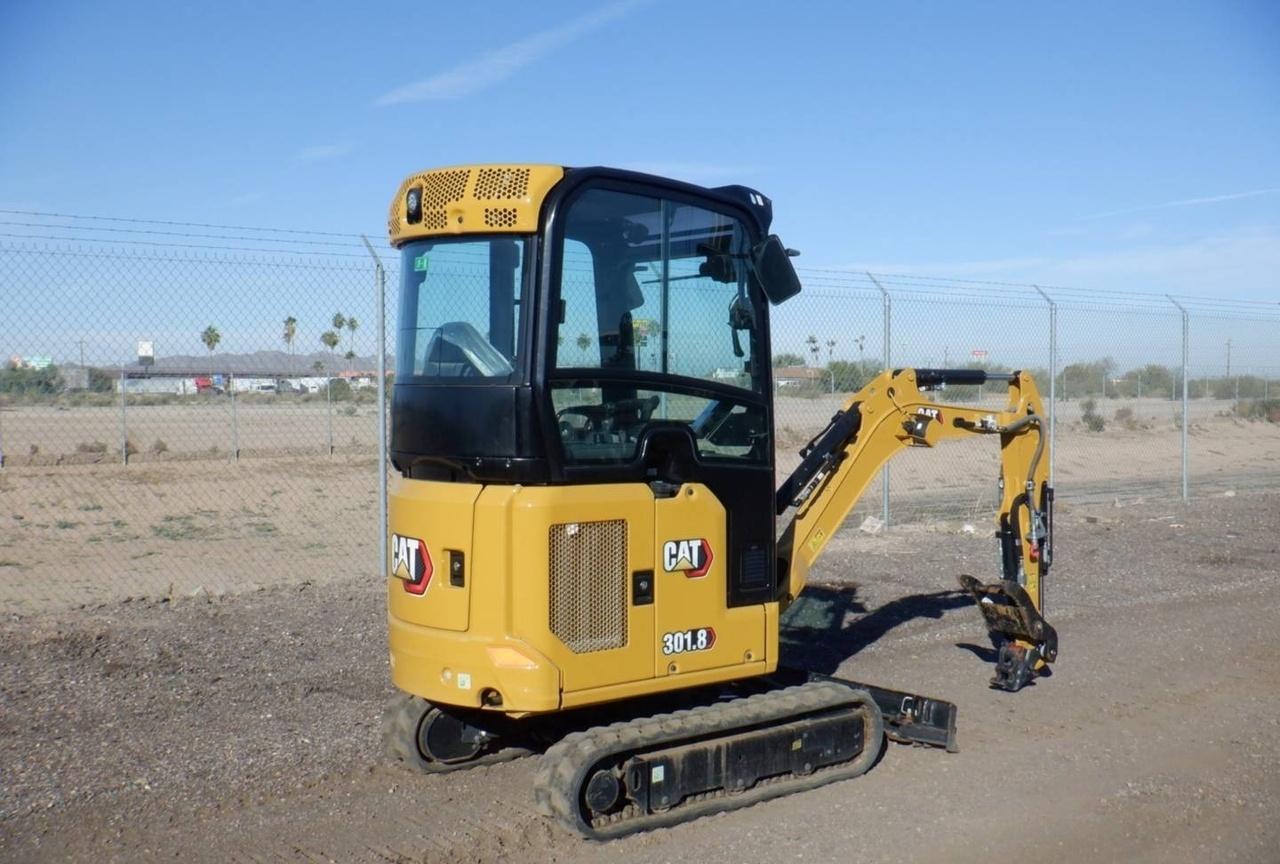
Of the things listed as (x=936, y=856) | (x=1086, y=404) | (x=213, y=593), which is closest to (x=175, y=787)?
(x=936, y=856)

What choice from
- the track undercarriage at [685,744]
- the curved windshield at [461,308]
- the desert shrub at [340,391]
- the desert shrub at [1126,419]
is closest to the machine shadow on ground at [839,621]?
the track undercarriage at [685,744]

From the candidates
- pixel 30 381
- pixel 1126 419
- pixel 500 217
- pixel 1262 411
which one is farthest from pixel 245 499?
pixel 1262 411

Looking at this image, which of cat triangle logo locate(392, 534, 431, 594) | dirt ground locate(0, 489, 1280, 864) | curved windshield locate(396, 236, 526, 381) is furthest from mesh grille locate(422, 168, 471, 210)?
dirt ground locate(0, 489, 1280, 864)

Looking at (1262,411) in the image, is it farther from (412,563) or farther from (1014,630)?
(412,563)

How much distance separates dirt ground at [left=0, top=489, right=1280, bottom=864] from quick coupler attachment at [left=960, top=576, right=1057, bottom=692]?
0.17 m

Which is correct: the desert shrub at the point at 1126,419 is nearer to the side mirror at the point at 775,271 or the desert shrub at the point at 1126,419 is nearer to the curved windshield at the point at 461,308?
the side mirror at the point at 775,271

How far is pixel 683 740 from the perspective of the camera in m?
5.45

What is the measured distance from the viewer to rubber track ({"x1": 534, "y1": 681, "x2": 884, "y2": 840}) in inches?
200

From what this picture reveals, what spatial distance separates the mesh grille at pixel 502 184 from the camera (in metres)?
5.12

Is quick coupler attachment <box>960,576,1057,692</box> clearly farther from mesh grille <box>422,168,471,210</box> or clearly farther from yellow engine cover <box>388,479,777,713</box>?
mesh grille <box>422,168,471,210</box>

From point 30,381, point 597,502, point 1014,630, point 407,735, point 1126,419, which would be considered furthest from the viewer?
point 1126,419

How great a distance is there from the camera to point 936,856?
16.5 ft

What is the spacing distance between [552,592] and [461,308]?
4.33 ft

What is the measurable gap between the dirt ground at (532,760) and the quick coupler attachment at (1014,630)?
0.17 metres
